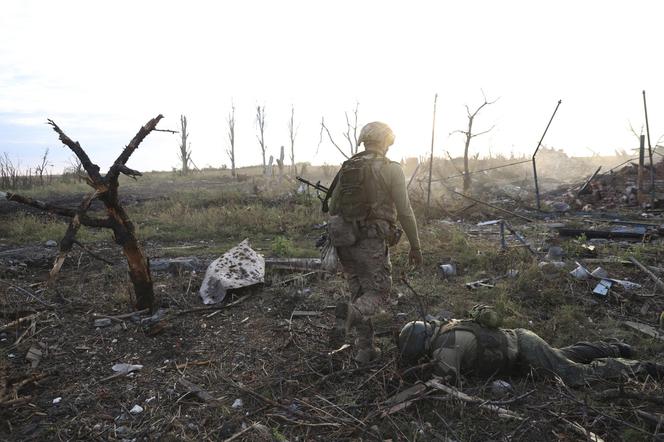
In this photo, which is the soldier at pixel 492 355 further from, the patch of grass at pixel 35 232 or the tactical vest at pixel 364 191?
the patch of grass at pixel 35 232

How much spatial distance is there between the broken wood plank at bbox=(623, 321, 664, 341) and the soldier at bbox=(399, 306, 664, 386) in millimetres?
919

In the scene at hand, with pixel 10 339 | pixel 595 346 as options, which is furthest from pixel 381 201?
pixel 10 339

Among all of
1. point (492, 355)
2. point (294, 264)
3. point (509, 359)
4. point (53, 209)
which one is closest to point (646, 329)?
point (509, 359)

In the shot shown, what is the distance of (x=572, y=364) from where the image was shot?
2842 mm

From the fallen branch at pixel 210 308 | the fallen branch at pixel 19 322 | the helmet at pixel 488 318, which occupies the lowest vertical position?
the fallen branch at pixel 210 308

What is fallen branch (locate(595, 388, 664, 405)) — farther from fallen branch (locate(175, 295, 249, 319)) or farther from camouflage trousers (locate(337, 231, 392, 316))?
fallen branch (locate(175, 295, 249, 319))

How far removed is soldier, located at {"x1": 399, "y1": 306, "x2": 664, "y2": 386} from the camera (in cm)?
278

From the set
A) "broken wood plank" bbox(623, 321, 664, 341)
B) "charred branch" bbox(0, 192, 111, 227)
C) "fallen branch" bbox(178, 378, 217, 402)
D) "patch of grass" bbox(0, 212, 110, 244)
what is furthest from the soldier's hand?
"patch of grass" bbox(0, 212, 110, 244)

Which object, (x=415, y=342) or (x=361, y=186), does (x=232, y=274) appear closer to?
(x=361, y=186)

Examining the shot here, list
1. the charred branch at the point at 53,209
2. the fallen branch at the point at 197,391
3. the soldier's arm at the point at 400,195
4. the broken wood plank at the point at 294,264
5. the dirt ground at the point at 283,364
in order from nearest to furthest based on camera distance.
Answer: the dirt ground at the point at 283,364
the fallen branch at the point at 197,391
the soldier's arm at the point at 400,195
the charred branch at the point at 53,209
the broken wood plank at the point at 294,264

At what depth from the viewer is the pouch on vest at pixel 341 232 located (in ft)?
10.3

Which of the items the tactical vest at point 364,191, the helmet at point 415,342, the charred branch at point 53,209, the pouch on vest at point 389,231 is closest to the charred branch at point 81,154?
the charred branch at point 53,209

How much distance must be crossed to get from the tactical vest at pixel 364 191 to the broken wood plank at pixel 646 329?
248 centimetres

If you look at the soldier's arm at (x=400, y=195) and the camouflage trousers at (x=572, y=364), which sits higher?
the soldier's arm at (x=400, y=195)
